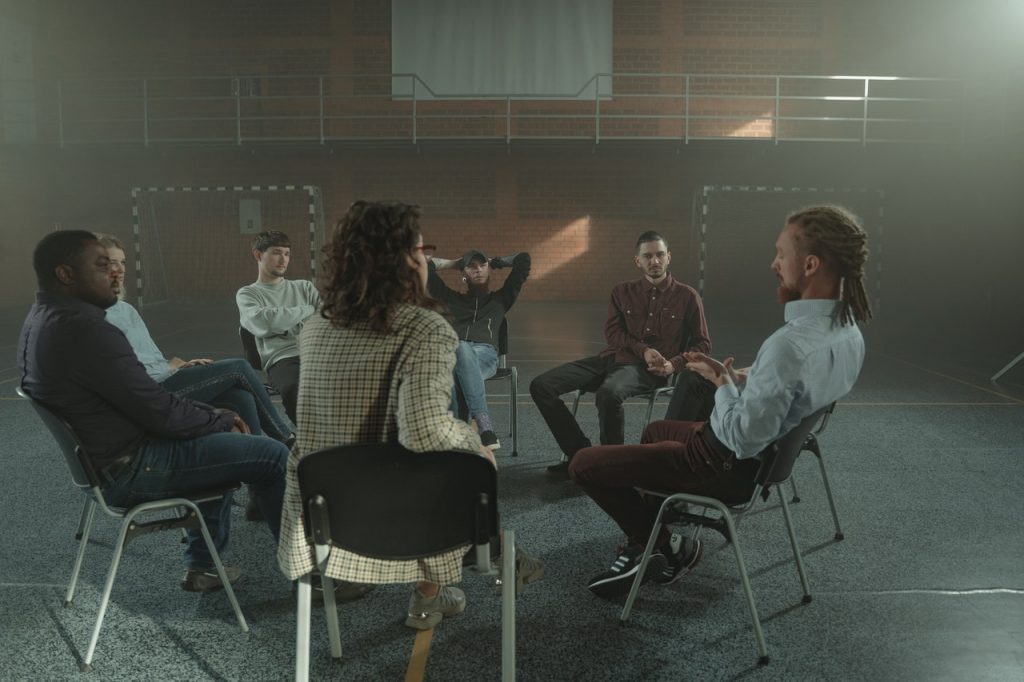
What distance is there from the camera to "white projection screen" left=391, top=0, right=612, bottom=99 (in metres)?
12.3

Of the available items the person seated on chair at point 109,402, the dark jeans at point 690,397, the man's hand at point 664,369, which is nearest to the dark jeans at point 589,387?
the man's hand at point 664,369

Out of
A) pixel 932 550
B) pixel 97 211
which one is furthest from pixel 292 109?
pixel 932 550

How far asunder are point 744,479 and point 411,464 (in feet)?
3.78

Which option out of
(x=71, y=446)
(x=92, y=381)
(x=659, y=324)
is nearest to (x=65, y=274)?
(x=92, y=381)

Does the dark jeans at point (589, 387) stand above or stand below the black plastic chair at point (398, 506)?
below

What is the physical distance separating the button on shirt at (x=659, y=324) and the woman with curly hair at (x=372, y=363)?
7.94 ft

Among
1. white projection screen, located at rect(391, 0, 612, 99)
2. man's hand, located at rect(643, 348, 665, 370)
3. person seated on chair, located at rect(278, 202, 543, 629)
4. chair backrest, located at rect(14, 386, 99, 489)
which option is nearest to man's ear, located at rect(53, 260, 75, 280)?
chair backrest, located at rect(14, 386, 99, 489)

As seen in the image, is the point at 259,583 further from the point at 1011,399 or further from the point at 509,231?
the point at 509,231

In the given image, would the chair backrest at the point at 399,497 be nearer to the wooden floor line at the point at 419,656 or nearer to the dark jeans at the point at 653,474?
the wooden floor line at the point at 419,656

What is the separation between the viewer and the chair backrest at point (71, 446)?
91.4 inches

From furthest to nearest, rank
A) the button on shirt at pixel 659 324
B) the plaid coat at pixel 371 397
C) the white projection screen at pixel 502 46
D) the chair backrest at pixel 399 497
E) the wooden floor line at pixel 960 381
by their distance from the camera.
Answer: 1. the white projection screen at pixel 502 46
2. the wooden floor line at pixel 960 381
3. the button on shirt at pixel 659 324
4. the plaid coat at pixel 371 397
5. the chair backrest at pixel 399 497

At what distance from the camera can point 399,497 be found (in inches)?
72.6

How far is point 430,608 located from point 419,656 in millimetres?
208

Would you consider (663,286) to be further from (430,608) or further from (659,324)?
(430,608)
